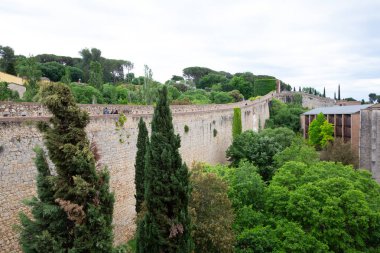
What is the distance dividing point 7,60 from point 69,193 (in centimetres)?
4363

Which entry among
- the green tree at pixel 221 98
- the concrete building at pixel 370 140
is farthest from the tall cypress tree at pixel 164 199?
the green tree at pixel 221 98

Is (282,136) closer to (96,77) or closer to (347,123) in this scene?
(347,123)

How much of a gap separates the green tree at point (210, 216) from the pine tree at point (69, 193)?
175 inches

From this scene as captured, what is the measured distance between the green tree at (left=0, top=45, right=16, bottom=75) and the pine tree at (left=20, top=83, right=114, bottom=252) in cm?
4180

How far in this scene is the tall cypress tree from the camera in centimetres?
967

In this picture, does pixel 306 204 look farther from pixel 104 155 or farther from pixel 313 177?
pixel 104 155

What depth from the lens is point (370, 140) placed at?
3338cm

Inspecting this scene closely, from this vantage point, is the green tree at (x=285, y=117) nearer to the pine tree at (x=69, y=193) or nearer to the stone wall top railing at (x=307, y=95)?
the stone wall top railing at (x=307, y=95)

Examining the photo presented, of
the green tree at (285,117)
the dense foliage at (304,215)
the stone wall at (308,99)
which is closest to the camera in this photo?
the dense foliage at (304,215)

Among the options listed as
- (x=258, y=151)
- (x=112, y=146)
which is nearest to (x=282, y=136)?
(x=258, y=151)

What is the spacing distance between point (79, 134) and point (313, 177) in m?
12.1

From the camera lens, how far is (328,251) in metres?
12.5

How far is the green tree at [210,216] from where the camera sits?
1125 centimetres

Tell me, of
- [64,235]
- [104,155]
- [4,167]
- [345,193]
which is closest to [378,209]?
[345,193]
